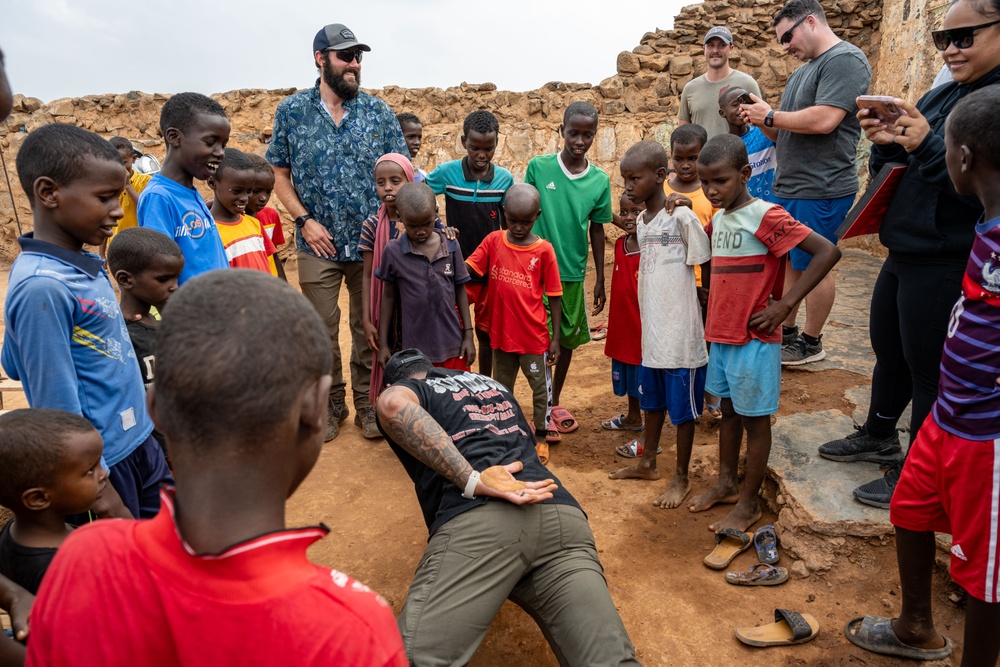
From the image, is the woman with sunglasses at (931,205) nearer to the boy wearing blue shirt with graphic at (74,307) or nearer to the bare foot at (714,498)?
the bare foot at (714,498)

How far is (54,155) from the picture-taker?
74.5 inches

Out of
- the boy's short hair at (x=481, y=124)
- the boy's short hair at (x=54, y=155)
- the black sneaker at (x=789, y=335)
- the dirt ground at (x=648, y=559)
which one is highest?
the boy's short hair at (x=481, y=124)

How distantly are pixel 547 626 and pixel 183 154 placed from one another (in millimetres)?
2500

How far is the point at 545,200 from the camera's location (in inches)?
167

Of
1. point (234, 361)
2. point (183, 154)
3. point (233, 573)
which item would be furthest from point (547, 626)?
point (183, 154)

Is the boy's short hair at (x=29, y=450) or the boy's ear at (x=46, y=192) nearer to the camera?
the boy's short hair at (x=29, y=450)

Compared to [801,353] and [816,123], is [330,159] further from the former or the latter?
[801,353]

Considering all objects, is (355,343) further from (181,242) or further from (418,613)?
(418,613)

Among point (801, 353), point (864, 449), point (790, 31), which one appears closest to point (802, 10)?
point (790, 31)

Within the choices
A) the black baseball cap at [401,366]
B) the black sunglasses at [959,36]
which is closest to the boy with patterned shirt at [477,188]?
the black baseball cap at [401,366]

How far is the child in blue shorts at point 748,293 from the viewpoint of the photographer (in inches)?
111

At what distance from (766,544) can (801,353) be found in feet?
6.09

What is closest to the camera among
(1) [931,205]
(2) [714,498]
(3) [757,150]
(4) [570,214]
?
(1) [931,205]

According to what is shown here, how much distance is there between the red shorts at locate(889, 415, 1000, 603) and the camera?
71.3 inches
